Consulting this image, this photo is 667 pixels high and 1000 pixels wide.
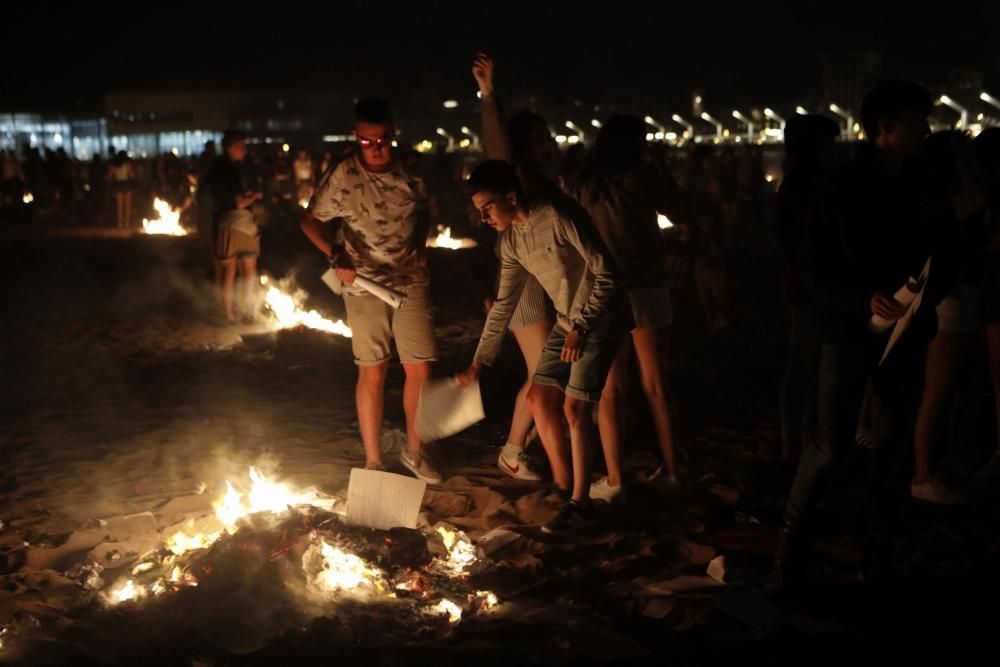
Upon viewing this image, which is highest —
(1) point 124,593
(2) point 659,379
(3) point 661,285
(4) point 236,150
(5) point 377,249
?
Result: (4) point 236,150

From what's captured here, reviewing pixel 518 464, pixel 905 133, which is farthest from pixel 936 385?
pixel 518 464

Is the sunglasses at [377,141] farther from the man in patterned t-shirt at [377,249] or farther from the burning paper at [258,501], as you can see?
the burning paper at [258,501]

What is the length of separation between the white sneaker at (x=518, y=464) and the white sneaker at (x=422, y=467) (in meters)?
0.43

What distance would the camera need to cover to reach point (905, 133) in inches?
169

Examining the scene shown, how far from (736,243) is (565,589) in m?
14.0

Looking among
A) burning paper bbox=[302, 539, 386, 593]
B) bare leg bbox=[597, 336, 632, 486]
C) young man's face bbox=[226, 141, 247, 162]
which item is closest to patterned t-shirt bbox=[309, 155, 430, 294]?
bare leg bbox=[597, 336, 632, 486]

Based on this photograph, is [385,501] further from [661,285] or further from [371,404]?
[661,285]

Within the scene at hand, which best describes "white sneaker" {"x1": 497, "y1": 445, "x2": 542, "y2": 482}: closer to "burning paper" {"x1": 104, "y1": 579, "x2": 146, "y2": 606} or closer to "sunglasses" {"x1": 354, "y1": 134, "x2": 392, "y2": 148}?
"sunglasses" {"x1": 354, "y1": 134, "x2": 392, "y2": 148}

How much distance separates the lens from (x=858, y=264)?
428 centimetres

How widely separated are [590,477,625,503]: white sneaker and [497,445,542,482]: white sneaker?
0.53 metres

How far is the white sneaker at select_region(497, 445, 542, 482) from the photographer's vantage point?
6301mm

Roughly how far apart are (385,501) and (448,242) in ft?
42.5

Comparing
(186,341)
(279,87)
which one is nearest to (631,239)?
(186,341)

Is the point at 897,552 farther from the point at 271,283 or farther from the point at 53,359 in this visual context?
the point at 271,283
